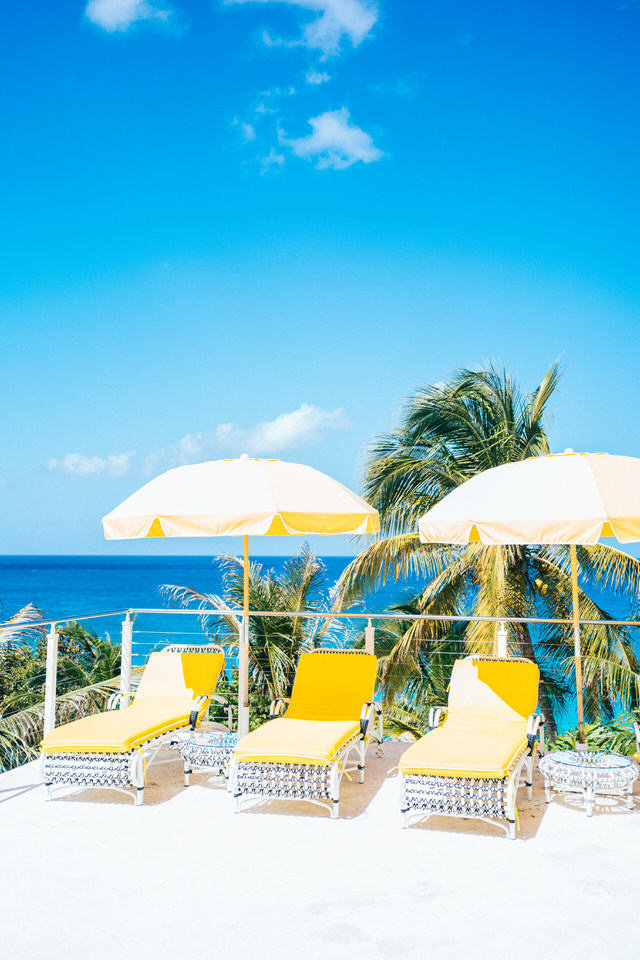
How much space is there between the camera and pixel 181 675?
680cm

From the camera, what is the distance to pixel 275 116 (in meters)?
28.9

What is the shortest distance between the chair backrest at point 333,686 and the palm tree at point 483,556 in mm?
5895

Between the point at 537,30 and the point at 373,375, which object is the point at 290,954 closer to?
the point at 537,30

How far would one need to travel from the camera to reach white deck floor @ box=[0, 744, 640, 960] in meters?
3.38

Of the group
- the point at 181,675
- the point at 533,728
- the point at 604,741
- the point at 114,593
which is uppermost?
the point at 181,675

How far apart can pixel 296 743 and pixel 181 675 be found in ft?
5.96

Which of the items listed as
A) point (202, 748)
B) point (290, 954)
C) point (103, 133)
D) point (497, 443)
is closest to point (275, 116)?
point (103, 133)

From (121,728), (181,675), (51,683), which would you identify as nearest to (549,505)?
(121,728)

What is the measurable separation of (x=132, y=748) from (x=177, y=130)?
2386 centimetres

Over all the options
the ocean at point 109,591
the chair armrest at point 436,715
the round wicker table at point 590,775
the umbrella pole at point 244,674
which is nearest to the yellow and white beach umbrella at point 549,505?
the round wicker table at point 590,775

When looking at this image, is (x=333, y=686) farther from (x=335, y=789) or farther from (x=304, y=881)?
(x=304, y=881)

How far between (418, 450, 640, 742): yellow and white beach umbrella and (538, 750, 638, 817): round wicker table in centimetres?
30

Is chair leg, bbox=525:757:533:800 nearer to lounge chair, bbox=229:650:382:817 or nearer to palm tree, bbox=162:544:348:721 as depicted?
lounge chair, bbox=229:650:382:817

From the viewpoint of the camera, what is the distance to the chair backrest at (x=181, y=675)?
267 inches
